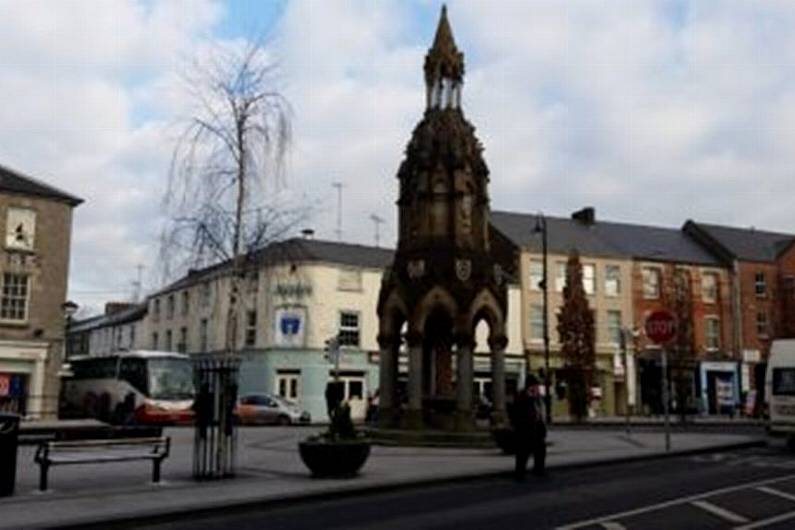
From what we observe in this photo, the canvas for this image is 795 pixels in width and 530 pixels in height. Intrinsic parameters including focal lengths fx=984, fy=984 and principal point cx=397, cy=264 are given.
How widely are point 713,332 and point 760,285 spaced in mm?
5256

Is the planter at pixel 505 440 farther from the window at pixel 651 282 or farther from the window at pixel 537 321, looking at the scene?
the window at pixel 651 282

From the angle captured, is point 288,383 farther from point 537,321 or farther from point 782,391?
point 782,391

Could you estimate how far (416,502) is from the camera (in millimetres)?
13969

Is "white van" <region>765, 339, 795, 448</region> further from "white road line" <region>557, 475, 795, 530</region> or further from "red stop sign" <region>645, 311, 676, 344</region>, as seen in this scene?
"white road line" <region>557, 475, 795, 530</region>

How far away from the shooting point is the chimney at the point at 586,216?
6875cm

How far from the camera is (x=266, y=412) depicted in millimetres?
45531

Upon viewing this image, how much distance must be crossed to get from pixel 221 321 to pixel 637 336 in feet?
86.0

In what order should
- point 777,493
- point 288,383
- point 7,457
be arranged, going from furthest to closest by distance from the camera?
1. point 288,383
2. point 777,493
3. point 7,457

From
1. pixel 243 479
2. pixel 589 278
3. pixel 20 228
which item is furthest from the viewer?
pixel 589 278

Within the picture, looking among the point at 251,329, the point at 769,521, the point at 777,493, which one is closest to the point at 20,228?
the point at 251,329

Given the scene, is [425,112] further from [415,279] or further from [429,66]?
[415,279]

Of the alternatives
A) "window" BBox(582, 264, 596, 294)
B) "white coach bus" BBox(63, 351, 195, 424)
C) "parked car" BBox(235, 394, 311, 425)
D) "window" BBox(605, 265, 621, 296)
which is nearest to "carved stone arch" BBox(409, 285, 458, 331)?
"white coach bus" BBox(63, 351, 195, 424)

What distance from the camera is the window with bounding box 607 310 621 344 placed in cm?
6412

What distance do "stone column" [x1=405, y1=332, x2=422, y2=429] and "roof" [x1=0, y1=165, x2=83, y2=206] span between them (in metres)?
24.7
